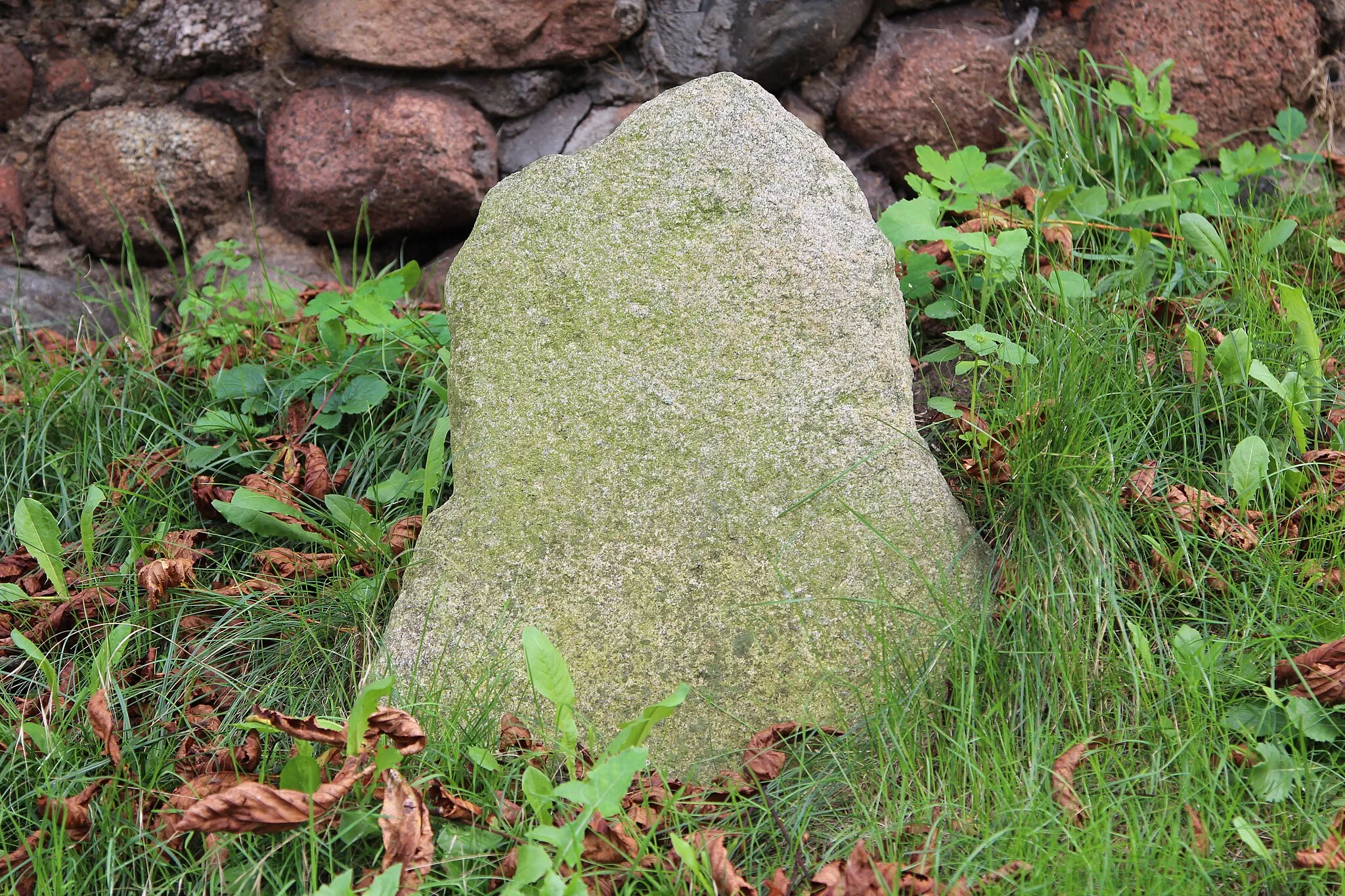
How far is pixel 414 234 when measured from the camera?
305 centimetres

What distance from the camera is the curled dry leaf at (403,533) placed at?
2.15 meters

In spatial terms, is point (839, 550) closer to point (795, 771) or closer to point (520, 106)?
point (795, 771)

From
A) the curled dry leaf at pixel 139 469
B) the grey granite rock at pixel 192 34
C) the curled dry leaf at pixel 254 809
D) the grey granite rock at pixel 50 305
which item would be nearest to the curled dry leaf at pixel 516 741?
the curled dry leaf at pixel 254 809

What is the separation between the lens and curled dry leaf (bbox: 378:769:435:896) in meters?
1.47

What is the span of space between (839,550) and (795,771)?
1.23ft

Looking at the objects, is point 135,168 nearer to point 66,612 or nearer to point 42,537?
point 42,537

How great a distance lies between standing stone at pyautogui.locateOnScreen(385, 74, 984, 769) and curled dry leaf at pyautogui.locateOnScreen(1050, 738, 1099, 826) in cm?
29

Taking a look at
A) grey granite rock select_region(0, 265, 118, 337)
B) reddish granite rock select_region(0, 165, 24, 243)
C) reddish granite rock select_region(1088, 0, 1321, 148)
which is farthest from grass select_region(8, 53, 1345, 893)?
reddish granite rock select_region(0, 165, 24, 243)

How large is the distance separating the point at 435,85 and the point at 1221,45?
6.69 feet

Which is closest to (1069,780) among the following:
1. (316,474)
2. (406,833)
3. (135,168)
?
(406,833)

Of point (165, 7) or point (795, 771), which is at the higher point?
point (165, 7)

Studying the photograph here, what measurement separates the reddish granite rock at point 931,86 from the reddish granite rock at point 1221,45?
0.31 meters

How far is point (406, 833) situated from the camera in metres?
1.50

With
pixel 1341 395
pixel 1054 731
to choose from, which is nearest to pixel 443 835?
pixel 1054 731
